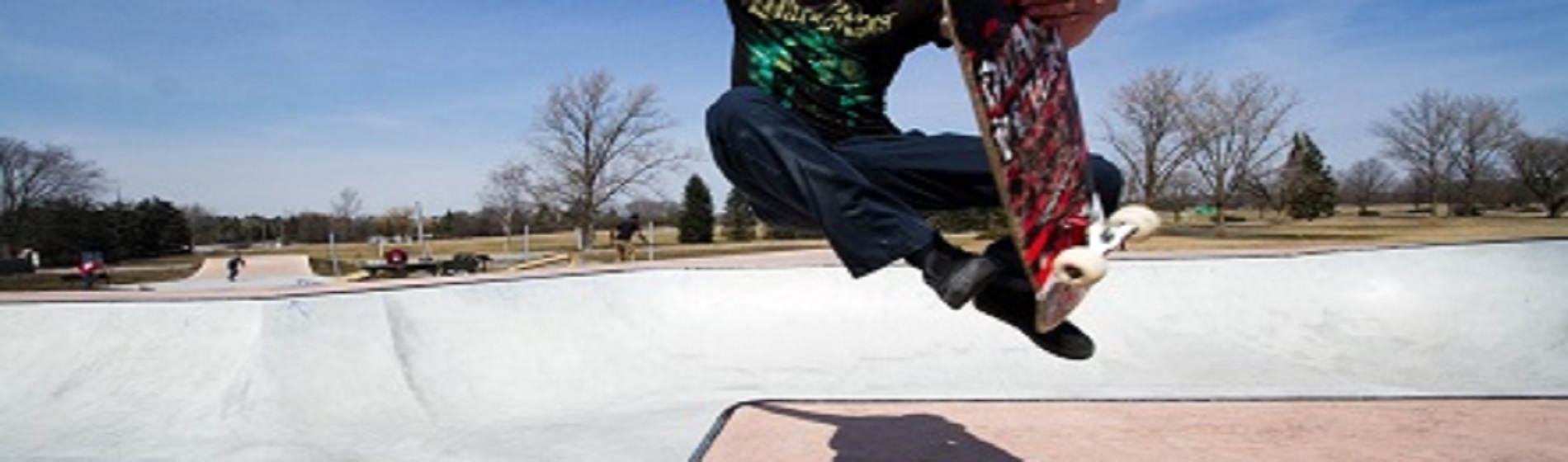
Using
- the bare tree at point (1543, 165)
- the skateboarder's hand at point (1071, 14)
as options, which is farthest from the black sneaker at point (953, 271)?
the bare tree at point (1543, 165)

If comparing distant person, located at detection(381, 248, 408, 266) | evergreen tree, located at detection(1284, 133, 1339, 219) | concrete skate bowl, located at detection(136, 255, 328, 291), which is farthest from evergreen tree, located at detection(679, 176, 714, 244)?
evergreen tree, located at detection(1284, 133, 1339, 219)

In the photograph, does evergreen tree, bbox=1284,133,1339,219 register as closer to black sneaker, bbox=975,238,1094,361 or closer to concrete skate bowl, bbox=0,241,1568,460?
concrete skate bowl, bbox=0,241,1568,460

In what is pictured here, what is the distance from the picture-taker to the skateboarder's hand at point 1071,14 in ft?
8.69

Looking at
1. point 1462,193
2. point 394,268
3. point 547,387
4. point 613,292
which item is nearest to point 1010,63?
point 547,387

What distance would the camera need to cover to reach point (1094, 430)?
18.9 feet

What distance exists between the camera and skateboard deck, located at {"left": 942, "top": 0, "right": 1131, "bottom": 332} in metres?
2.31

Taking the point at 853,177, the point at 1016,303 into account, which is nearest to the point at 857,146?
the point at 853,177

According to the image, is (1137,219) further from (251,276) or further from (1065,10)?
(251,276)

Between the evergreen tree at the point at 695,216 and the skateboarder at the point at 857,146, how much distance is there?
125ft

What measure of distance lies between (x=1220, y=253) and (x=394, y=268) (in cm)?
1875

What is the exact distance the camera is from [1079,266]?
2.29m

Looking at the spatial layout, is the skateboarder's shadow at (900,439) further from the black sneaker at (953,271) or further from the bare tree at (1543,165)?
the bare tree at (1543,165)

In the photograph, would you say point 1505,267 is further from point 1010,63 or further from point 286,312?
point 286,312

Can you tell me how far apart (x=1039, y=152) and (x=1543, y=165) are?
58.0m
